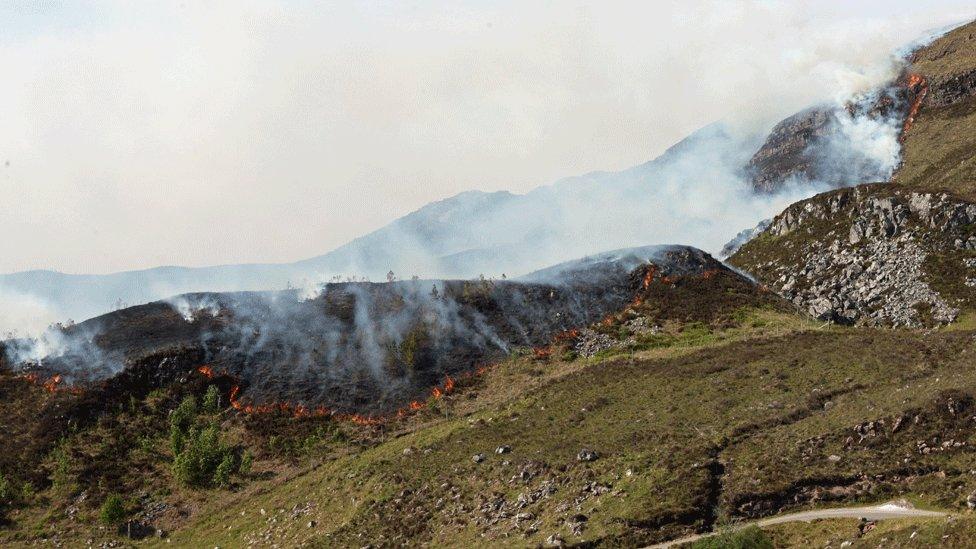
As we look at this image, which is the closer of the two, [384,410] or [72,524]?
[72,524]

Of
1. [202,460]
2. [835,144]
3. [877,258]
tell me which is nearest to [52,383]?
[202,460]

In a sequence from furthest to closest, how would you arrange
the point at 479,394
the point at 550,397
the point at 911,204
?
the point at 911,204 → the point at 479,394 → the point at 550,397

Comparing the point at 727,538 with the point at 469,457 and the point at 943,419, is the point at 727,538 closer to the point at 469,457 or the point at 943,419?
the point at 943,419

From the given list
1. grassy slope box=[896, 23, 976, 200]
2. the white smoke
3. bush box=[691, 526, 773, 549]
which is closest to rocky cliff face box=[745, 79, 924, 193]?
grassy slope box=[896, 23, 976, 200]

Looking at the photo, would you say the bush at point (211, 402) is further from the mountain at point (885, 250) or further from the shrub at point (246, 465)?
the mountain at point (885, 250)

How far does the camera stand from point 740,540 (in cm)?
4088

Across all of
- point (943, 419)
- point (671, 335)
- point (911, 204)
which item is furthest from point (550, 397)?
point (911, 204)

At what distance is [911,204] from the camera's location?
338ft

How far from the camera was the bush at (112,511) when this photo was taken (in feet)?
207

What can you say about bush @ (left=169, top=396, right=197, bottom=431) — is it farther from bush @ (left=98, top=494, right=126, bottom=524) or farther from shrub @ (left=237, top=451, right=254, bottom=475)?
bush @ (left=98, top=494, right=126, bottom=524)

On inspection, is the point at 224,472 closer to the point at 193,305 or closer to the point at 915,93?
the point at 193,305

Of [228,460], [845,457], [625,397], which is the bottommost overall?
[845,457]

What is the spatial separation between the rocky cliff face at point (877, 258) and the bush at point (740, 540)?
52567 mm

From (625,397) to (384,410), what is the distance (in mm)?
22699
